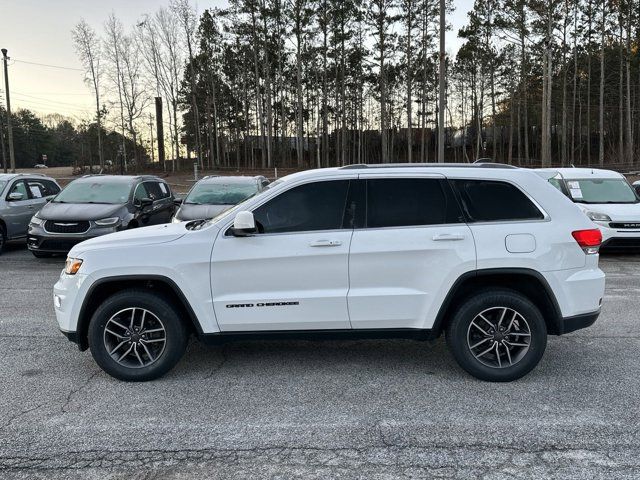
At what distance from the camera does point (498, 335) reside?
4.27m

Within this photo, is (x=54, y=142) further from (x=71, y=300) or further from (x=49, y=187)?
(x=71, y=300)

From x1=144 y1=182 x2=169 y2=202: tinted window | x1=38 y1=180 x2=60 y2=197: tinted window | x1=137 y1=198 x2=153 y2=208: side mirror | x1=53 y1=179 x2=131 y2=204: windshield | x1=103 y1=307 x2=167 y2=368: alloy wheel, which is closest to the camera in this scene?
x1=103 y1=307 x2=167 y2=368: alloy wheel

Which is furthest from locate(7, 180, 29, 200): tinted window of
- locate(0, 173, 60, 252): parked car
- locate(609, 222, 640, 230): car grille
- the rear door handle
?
locate(609, 222, 640, 230): car grille

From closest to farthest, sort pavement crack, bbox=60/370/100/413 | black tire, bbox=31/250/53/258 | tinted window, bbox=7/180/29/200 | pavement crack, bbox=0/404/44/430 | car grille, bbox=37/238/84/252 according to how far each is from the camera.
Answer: pavement crack, bbox=0/404/44/430 < pavement crack, bbox=60/370/100/413 < car grille, bbox=37/238/84/252 < black tire, bbox=31/250/53/258 < tinted window, bbox=7/180/29/200

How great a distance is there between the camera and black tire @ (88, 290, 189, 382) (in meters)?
4.26

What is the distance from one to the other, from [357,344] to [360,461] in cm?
223

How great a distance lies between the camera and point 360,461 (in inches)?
123

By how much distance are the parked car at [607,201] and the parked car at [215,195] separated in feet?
20.7

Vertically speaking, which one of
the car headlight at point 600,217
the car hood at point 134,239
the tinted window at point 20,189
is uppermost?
the tinted window at point 20,189

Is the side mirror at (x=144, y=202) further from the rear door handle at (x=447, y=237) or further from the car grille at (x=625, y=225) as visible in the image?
the car grille at (x=625, y=225)

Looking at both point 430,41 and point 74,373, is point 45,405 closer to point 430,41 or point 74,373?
point 74,373

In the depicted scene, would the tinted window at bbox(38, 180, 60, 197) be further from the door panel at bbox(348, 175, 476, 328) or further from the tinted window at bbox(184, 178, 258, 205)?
the door panel at bbox(348, 175, 476, 328)

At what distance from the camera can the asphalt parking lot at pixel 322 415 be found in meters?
3.10

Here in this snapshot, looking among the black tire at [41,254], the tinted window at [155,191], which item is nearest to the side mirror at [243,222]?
the black tire at [41,254]
